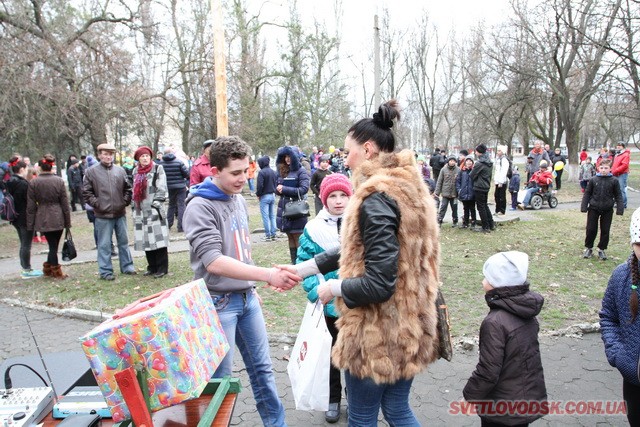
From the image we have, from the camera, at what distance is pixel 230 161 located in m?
2.62

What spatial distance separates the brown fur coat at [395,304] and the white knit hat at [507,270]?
0.60 meters

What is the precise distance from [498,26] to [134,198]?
82.1 feet

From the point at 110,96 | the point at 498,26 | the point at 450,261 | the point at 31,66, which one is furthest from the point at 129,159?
the point at 498,26

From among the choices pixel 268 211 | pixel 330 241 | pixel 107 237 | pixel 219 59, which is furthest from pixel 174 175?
pixel 330 241

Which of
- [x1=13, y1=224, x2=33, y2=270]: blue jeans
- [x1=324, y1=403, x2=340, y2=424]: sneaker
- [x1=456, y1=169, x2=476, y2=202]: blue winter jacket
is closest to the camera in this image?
[x1=324, y1=403, x2=340, y2=424]: sneaker

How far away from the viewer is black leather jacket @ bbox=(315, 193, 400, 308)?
75.0 inches

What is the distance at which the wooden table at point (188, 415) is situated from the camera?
1904mm

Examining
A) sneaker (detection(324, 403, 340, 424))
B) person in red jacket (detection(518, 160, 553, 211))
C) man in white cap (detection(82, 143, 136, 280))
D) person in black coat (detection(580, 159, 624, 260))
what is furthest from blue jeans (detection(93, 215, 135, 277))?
person in red jacket (detection(518, 160, 553, 211))

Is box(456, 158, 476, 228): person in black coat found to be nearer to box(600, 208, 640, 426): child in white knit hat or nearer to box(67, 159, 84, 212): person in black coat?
box(600, 208, 640, 426): child in white knit hat

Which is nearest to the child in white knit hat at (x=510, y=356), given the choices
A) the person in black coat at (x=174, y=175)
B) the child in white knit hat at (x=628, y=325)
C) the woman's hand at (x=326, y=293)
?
the child in white knit hat at (x=628, y=325)

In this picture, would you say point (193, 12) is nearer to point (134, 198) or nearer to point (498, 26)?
point (498, 26)

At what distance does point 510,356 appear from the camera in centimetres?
242

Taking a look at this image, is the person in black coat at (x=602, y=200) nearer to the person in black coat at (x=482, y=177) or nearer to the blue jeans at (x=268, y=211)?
the person in black coat at (x=482, y=177)

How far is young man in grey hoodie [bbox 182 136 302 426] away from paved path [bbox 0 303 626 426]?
2.55ft
